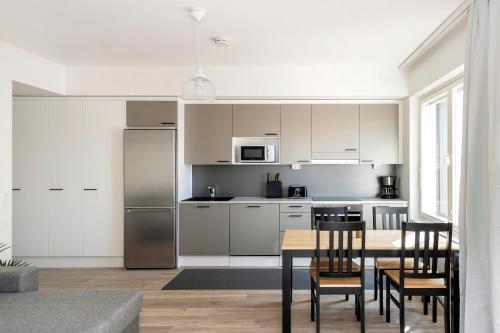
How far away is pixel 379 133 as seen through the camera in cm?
467

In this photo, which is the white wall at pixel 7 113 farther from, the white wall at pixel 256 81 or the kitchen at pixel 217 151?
the white wall at pixel 256 81

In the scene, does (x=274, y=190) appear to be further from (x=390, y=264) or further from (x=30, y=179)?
(x=30, y=179)

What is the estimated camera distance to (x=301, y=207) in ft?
14.8

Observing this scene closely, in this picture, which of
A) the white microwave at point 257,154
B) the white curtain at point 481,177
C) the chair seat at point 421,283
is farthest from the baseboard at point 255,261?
the white curtain at point 481,177

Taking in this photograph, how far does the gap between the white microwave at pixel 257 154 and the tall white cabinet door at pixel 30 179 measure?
8.88ft

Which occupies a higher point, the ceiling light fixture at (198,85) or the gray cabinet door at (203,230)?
the ceiling light fixture at (198,85)

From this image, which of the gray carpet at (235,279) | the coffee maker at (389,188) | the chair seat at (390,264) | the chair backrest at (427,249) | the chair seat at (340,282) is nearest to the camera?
the chair backrest at (427,249)

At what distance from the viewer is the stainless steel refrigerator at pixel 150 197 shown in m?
4.41

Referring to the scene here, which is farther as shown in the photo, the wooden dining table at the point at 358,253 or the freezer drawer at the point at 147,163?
the freezer drawer at the point at 147,163

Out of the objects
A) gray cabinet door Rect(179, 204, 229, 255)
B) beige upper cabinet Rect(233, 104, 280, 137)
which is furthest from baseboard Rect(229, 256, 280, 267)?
beige upper cabinet Rect(233, 104, 280, 137)

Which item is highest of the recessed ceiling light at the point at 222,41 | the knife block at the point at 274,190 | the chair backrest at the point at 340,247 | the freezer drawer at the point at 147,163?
the recessed ceiling light at the point at 222,41

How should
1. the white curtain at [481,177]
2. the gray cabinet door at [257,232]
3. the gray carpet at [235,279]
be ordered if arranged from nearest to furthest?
1. the white curtain at [481,177]
2. the gray carpet at [235,279]
3. the gray cabinet door at [257,232]

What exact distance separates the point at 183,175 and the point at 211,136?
0.69m

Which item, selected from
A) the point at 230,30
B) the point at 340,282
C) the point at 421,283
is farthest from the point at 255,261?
the point at 230,30
